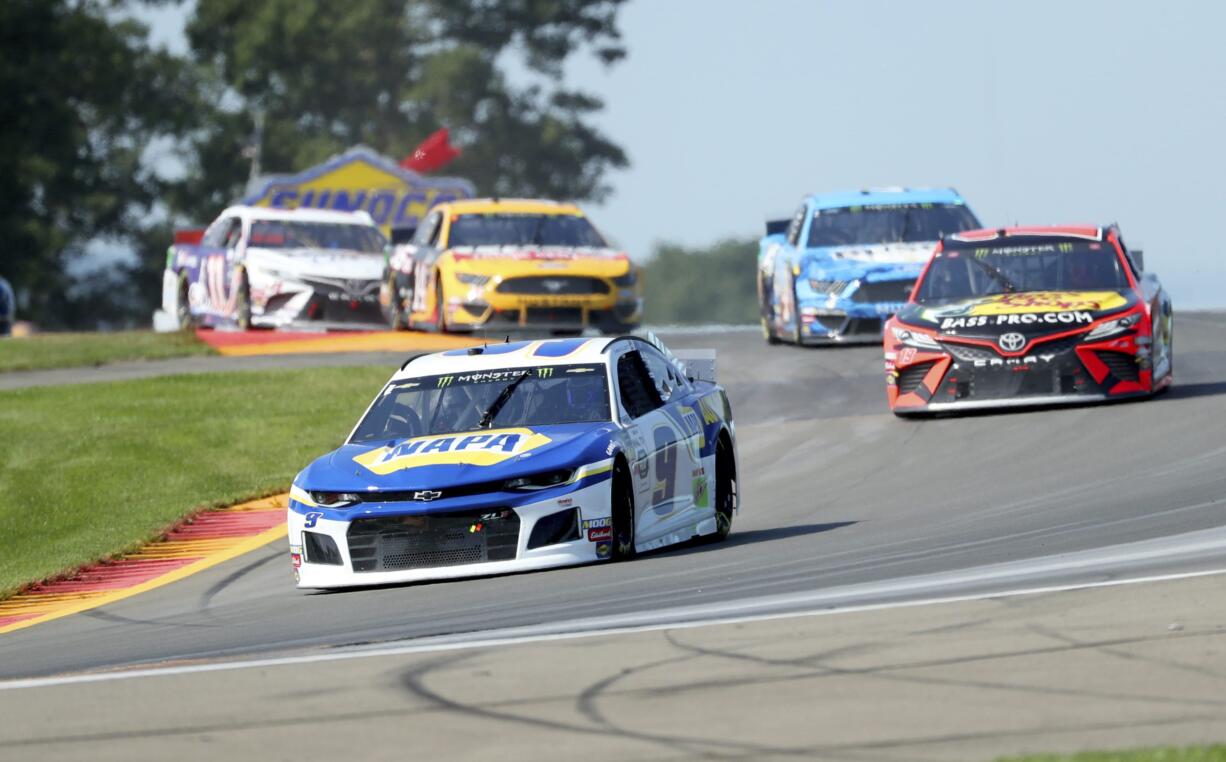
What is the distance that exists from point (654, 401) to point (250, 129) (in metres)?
55.0

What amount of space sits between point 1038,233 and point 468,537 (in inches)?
345

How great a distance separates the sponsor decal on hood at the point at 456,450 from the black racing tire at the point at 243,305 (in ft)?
53.3

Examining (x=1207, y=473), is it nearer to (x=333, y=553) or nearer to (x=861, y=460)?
(x=861, y=460)

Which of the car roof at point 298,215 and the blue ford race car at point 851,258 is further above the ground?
the car roof at point 298,215

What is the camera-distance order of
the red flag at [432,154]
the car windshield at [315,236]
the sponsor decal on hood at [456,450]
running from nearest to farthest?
the sponsor decal on hood at [456,450]
the car windshield at [315,236]
the red flag at [432,154]

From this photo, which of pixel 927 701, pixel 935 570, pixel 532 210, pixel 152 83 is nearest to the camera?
pixel 927 701

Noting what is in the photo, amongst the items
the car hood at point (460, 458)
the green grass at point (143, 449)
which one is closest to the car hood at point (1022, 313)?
the green grass at point (143, 449)

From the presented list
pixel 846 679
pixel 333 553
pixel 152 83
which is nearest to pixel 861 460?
pixel 333 553

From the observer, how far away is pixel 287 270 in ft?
88.3

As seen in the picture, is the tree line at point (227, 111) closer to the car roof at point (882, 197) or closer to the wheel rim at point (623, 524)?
the car roof at point (882, 197)

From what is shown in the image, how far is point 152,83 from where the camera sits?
61.8 metres

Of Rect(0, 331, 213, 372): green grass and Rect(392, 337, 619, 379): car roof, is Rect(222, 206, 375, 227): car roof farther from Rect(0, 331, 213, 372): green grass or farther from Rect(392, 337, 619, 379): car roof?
Rect(392, 337, 619, 379): car roof

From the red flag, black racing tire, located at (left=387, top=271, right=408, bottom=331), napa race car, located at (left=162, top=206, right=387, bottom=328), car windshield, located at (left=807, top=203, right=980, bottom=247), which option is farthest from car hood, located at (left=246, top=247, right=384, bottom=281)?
the red flag

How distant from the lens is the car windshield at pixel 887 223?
2288 centimetres
